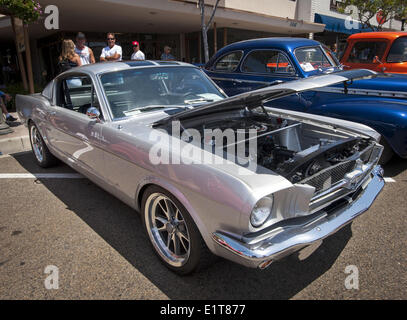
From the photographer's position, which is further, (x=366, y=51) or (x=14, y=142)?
(x=366, y=51)

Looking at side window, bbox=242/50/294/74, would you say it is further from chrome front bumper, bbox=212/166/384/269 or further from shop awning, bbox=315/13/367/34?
shop awning, bbox=315/13/367/34

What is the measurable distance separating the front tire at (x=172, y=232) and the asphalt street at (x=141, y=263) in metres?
0.14

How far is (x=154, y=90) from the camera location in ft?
10.9

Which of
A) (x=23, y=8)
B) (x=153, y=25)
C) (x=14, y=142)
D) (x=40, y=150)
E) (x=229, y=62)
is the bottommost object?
(x=14, y=142)

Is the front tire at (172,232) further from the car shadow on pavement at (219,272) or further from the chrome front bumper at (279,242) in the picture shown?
the chrome front bumper at (279,242)

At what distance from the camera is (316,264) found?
2.52m

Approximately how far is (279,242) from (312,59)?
465 cm

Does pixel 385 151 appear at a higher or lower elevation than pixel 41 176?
higher

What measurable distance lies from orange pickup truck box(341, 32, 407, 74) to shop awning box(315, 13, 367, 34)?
14.1 m

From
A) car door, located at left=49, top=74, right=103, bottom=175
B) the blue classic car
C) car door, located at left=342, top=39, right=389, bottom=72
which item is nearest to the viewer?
car door, located at left=49, top=74, right=103, bottom=175

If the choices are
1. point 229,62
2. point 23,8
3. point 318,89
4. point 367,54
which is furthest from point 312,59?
point 23,8

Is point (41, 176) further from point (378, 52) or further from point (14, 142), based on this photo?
point (378, 52)

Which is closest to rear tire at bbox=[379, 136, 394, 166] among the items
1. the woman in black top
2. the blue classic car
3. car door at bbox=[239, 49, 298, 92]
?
the blue classic car

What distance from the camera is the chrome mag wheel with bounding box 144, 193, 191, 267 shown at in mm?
2410
